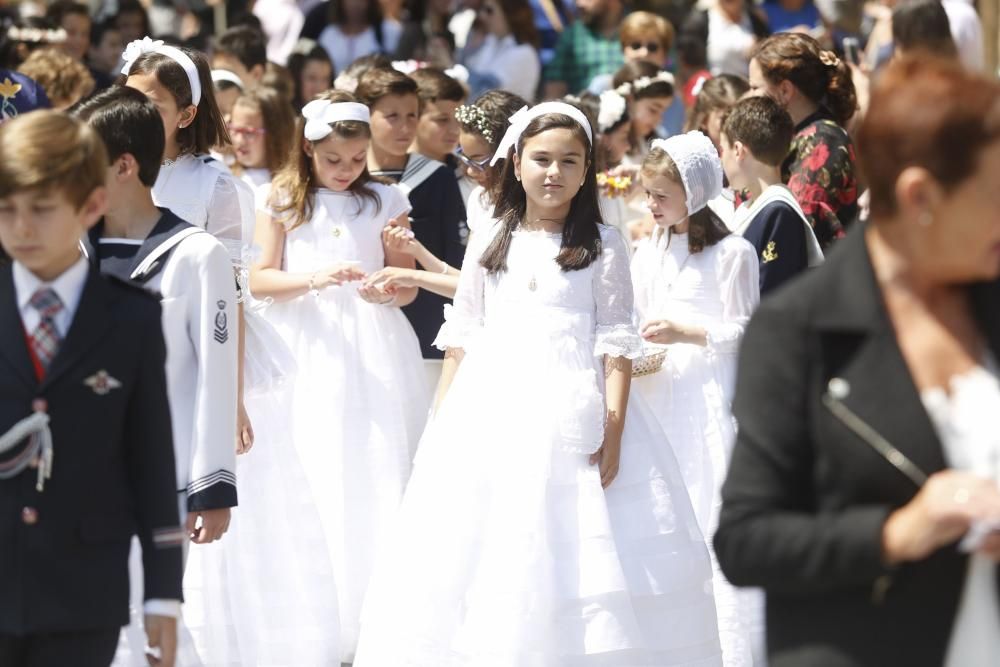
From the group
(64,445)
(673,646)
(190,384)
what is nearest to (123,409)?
(64,445)

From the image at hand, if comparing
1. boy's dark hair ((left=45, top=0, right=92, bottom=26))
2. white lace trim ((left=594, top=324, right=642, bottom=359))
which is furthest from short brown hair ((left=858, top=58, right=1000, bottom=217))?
boy's dark hair ((left=45, top=0, right=92, bottom=26))

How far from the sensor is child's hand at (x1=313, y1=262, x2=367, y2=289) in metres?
6.52

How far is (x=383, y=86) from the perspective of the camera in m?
7.46

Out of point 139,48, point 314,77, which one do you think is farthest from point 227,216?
point 314,77

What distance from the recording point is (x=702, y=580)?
17.9 feet

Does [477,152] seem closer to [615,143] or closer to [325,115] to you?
[325,115]

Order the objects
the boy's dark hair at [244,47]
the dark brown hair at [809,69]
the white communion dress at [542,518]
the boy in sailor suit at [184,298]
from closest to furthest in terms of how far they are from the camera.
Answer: the boy in sailor suit at [184,298] < the white communion dress at [542,518] < the dark brown hair at [809,69] < the boy's dark hair at [244,47]

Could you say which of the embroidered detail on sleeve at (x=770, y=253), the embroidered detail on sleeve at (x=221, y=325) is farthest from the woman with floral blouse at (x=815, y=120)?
the embroidered detail on sleeve at (x=221, y=325)

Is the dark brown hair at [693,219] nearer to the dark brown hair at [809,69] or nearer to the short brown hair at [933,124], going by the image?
the dark brown hair at [809,69]

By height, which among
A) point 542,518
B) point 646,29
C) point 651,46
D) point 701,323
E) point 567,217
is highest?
point 646,29

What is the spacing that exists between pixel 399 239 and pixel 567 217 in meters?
1.19

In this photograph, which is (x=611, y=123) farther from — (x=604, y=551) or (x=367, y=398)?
(x=604, y=551)

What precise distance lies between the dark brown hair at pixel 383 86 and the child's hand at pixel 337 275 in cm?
116

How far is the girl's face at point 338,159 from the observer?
6746 millimetres
